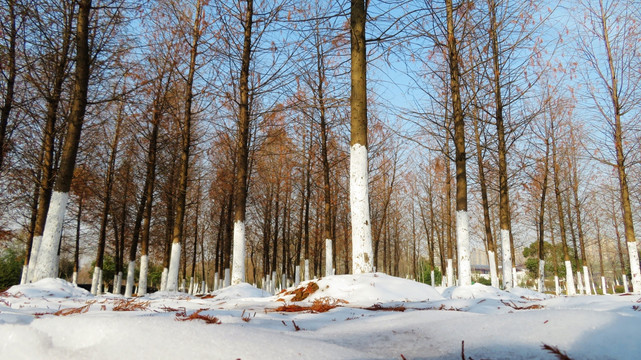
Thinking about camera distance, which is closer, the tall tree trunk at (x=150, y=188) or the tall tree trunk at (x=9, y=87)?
the tall tree trunk at (x=9, y=87)

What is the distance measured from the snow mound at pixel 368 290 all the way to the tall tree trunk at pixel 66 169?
17.6 feet

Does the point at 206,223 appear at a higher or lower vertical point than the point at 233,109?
lower

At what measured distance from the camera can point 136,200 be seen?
56.1 feet

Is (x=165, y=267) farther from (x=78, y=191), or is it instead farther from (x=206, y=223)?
(x=206, y=223)

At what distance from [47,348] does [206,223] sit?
27.9 meters

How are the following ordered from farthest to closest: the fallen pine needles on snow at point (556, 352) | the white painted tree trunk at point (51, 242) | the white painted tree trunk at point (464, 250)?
the white painted tree trunk at point (464, 250) < the white painted tree trunk at point (51, 242) < the fallen pine needles on snow at point (556, 352)

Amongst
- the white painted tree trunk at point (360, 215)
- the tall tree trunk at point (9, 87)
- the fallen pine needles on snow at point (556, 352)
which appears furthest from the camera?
the tall tree trunk at point (9, 87)

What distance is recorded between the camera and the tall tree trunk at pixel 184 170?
1112 centimetres

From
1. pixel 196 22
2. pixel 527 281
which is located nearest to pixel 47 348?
pixel 196 22

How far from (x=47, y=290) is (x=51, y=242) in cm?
169

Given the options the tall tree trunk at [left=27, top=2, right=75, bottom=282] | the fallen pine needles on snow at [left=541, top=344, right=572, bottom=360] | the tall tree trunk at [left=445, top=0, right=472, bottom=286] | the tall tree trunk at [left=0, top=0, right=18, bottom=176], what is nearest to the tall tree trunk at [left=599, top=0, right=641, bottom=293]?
the tall tree trunk at [left=445, top=0, right=472, bottom=286]

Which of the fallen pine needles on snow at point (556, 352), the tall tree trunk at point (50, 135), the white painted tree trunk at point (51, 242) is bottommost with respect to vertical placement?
the fallen pine needles on snow at point (556, 352)

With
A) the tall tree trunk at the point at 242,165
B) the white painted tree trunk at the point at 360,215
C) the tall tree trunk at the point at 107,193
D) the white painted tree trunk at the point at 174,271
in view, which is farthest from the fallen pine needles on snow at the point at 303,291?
the tall tree trunk at the point at 107,193

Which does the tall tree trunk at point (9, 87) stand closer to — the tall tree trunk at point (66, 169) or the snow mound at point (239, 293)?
the tall tree trunk at point (66, 169)
